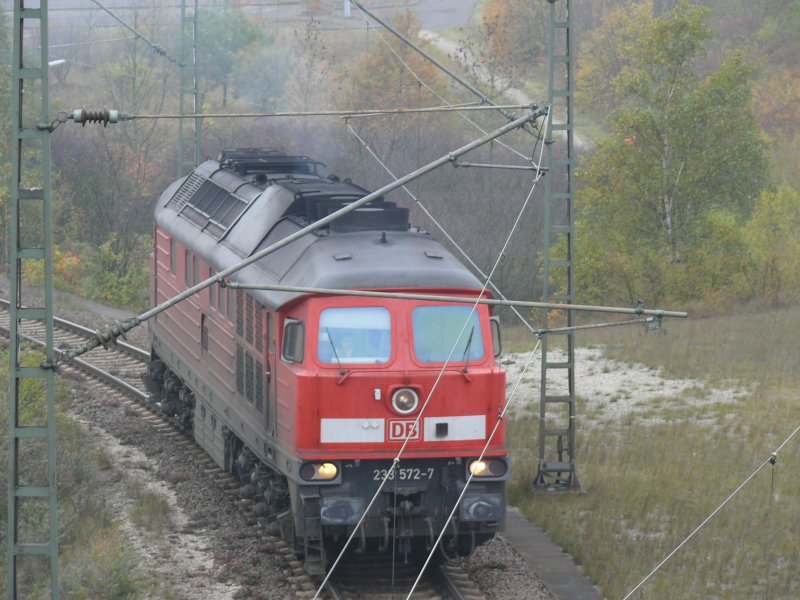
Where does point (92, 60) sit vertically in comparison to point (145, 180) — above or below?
above

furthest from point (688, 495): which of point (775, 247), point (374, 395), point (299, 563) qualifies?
point (775, 247)

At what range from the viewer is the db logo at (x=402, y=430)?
12812mm

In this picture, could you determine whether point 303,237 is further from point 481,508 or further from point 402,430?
point 481,508

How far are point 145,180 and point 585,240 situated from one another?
16952mm

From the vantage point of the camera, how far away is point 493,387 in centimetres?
1314

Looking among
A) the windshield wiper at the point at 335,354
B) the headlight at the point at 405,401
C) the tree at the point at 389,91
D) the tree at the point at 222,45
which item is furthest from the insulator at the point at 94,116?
the tree at the point at 222,45

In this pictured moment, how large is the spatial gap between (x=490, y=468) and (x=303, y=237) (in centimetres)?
319

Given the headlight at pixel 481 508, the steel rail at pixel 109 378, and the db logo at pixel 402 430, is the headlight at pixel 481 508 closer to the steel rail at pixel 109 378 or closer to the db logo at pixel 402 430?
the db logo at pixel 402 430

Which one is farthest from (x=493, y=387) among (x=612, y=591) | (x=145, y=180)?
(x=145, y=180)

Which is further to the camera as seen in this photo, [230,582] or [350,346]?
[230,582]

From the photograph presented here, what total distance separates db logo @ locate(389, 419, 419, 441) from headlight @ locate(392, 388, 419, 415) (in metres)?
0.10

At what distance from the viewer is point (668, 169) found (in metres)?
37.5

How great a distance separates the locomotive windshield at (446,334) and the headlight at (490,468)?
0.98 meters

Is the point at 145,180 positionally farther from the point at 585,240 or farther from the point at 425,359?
the point at 425,359
